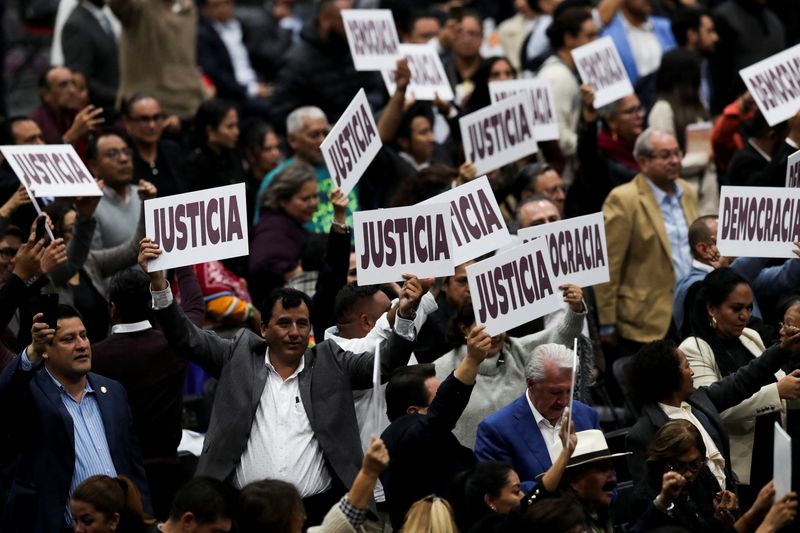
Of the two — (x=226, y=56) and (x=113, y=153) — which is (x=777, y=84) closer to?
(x=113, y=153)

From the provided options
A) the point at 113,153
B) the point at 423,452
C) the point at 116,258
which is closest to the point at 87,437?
the point at 423,452

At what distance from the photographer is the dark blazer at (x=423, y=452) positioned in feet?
27.2

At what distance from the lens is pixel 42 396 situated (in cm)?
873

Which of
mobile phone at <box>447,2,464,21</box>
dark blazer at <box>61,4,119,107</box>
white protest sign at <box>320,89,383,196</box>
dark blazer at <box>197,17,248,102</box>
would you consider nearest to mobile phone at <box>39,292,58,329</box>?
white protest sign at <box>320,89,383,196</box>

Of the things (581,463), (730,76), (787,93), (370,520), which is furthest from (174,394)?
(730,76)

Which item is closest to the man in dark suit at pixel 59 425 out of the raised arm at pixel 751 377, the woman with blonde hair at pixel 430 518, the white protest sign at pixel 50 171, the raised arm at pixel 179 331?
the raised arm at pixel 179 331

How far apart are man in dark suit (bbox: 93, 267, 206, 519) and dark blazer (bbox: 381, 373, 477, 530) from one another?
5.54 ft

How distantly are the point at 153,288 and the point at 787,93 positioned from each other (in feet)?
16.6

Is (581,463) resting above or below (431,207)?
below

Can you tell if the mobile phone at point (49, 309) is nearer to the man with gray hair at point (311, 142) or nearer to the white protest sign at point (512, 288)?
the white protest sign at point (512, 288)

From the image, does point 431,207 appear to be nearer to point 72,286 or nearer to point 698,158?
point 72,286

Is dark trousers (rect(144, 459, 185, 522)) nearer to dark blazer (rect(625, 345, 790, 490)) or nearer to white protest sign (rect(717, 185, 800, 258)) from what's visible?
dark blazer (rect(625, 345, 790, 490))

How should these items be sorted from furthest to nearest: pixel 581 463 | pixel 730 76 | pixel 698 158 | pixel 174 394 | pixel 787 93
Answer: pixel 730 76 < pixel 698 158 < pixel 787 93 < pixel 174 394 < pixel 581 463

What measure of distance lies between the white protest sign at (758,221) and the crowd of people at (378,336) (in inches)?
9.6
